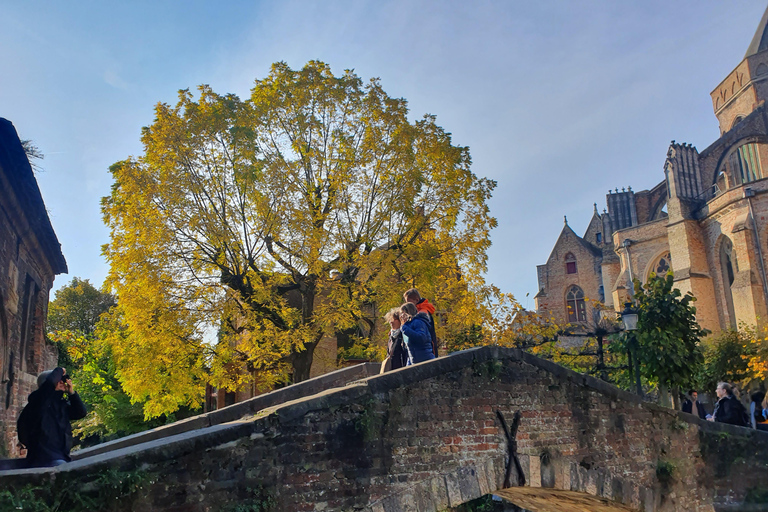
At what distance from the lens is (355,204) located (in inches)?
628

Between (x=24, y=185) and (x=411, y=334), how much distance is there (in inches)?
199

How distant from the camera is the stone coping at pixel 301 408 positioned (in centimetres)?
536

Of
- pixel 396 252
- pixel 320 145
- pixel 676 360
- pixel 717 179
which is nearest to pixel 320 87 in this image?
pixel 320 145

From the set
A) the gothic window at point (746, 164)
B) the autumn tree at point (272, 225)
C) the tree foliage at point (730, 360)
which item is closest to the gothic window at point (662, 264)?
the gothic window at point (746, 164)

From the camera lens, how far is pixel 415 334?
8.16 metres

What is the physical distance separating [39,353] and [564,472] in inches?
339

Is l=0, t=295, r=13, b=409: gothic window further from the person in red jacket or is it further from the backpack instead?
the person in red jacket

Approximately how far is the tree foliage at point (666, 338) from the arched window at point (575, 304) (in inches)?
1394

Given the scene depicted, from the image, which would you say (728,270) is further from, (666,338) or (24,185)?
(24,185)

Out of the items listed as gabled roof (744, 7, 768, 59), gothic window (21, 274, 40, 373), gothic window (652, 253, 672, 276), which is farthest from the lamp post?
gabled roof (744, 7, 768, 59)

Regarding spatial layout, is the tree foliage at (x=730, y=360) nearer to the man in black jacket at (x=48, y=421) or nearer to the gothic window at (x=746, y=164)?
the gothic window at (x=746, y=164)

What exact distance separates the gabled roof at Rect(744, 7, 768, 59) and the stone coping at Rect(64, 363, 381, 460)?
5087cm

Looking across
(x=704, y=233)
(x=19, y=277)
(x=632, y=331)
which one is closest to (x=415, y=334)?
(x=19, y=277)

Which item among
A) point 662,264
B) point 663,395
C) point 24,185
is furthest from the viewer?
point 662,264
